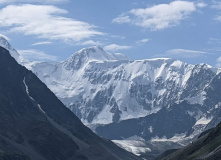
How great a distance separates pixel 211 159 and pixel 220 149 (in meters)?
6.70

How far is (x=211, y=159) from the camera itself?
178250 millimetres

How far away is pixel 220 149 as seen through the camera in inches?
7215
